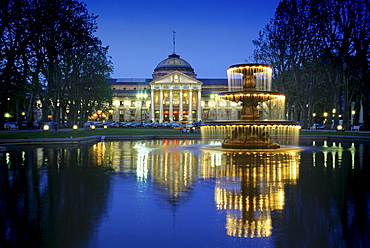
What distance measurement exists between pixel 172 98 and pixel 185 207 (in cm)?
13108

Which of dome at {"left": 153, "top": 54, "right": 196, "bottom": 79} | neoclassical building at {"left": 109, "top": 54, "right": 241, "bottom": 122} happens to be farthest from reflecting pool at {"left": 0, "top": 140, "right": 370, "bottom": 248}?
dome at {"left": 153, "top": 54, "right": 196, "bottom": 79}

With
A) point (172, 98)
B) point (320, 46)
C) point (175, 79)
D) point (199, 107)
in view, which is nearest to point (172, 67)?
point (175, 79)

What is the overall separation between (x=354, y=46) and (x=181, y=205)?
4010 cm

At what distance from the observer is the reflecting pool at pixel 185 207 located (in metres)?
6.13

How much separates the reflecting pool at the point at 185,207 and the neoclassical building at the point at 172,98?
119m

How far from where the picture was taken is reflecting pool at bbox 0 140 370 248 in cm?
613

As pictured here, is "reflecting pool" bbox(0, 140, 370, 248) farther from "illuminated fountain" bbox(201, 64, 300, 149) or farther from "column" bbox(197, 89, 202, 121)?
"column" bbox(197, 89, 202, 121)

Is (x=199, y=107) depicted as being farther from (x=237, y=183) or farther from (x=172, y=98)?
(x=237, y=183)

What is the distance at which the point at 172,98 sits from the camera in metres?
139

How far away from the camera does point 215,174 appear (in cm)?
1271

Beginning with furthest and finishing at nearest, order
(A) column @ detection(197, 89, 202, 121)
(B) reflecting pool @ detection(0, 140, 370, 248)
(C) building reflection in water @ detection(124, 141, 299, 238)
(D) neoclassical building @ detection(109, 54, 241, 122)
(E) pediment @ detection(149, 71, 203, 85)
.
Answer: (A) column @ detection(197, 89, 202, 121)
(D) neoclassical building @ detection(109, 54, 241, 122)
(E) pediment @ detection(149, 71, 203, 85)
(C) building reflection in water @ detection(124, 141, 299, 238)
(B) reflecting pool @ detection(0, 140, 370, 248)

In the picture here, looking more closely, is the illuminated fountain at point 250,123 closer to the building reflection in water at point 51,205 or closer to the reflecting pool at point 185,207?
the reflecting pool at point 185,207

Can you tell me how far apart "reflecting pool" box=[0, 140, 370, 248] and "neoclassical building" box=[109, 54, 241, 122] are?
119 meters

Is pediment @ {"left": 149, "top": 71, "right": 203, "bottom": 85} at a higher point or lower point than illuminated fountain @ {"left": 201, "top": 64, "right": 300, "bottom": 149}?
higher
